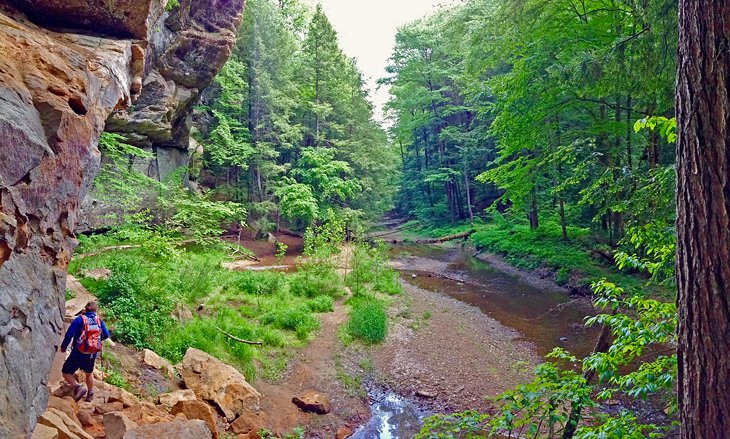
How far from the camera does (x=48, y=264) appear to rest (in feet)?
12.0

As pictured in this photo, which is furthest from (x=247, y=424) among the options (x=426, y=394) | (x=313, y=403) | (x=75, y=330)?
(x=426, y=394)

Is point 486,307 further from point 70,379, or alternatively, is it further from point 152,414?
point 70,379

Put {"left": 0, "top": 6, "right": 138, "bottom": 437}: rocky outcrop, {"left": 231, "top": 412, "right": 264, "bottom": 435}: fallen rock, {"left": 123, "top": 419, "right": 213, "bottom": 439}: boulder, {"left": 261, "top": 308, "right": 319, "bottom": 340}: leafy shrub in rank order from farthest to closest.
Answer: {"left": 261, "top": 308, "right": 319, "bottom": 340}: leafy shrub < {"left": 231, "top": 412, "right": 264, "bottom": 435}: fallen rock < {"left": 123, "top": 419, "right": 213, "bottom": 439}: boulder < {"left": 0, "top": 6, "right": 138, "bottom": 437}: rocky outcrop

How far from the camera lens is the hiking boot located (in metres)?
4.74

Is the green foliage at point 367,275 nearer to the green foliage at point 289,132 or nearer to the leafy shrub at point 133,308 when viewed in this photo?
the leafy shrub at point 133,308

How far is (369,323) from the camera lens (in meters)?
10.5

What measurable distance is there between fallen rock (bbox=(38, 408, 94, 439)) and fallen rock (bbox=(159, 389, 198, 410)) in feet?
5.74

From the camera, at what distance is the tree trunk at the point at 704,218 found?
1.93 m

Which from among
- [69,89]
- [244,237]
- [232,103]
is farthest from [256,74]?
[69,89]

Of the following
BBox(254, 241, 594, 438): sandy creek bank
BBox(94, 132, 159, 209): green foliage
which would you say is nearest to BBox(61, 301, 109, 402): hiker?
BBox(254, 241, 594, 438): sandy creek bank

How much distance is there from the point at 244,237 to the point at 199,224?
11587 mm

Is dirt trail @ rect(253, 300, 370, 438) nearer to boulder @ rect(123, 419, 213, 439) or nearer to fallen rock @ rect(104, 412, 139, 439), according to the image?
boulder @ rect(123, 419, 213, 439)

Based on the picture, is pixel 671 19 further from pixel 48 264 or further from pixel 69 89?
pixel 48 264

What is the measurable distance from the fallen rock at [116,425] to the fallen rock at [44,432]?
32.4 inches
